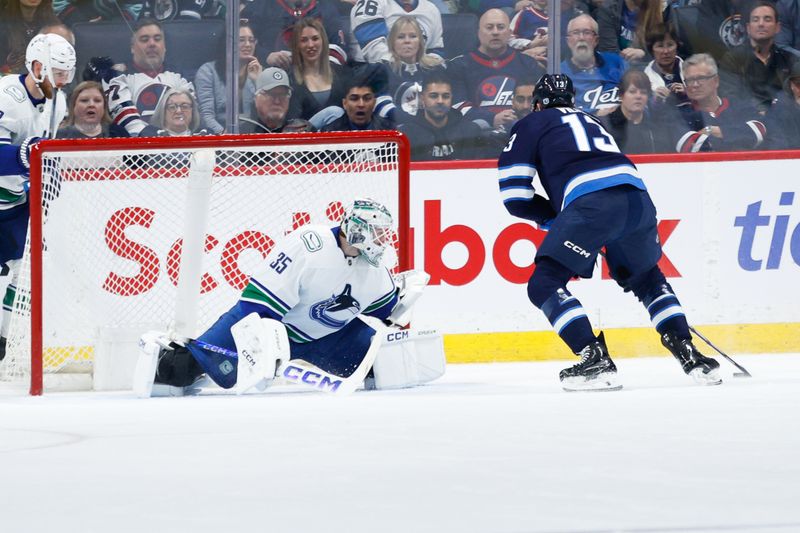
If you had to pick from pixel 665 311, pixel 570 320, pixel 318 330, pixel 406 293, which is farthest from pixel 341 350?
pixel 665 311

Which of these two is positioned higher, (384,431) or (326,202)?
(326,202)

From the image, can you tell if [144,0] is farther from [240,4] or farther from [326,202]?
[326,202]

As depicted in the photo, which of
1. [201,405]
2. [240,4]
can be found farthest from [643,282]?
[240,4]

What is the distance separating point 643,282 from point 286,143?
128 cm

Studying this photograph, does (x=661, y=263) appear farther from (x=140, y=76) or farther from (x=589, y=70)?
(x=140, y=76)

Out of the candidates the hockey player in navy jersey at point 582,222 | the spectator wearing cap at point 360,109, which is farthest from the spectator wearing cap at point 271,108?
the hockey player in navy jersey at point 582,222

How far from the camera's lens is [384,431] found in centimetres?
306

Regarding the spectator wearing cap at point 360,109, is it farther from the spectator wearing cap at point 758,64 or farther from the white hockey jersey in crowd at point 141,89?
the spectator wearing cap at point 758,64

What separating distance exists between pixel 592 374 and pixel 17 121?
2.32 meters

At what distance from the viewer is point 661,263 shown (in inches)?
224

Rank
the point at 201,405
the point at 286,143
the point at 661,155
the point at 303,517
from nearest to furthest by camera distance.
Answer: the point at 303,517 < the point at 201,405 < the point at 286,143 < the point at 661,155

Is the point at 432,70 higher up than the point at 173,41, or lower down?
lower down

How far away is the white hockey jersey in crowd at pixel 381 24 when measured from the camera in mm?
5945

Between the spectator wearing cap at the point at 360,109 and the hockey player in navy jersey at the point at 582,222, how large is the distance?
153cm
